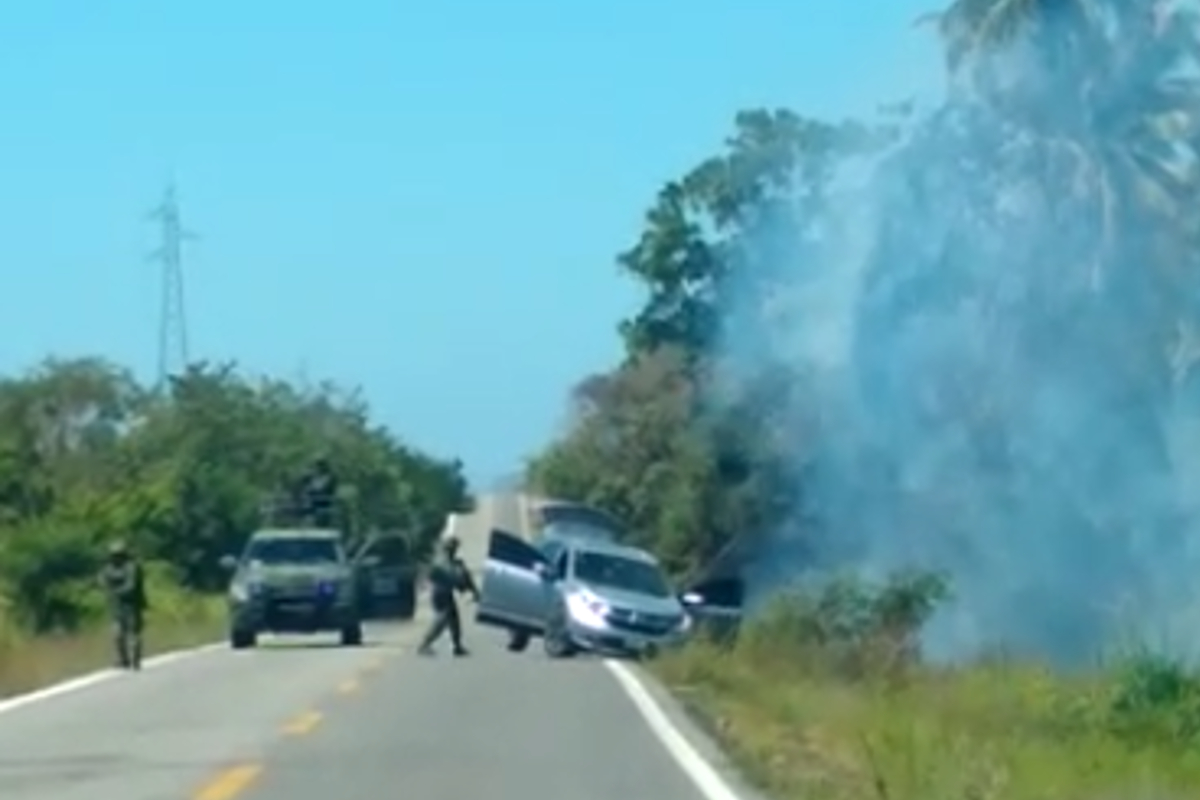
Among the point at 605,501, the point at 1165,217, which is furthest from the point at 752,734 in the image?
the point at 605,501

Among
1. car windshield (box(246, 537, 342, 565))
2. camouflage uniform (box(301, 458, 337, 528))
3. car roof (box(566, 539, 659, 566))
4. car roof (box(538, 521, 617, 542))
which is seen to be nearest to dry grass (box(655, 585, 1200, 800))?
car roof (box(566, 539, 659, 566))

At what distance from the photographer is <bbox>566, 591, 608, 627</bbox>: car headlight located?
155 ft

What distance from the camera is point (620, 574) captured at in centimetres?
4884

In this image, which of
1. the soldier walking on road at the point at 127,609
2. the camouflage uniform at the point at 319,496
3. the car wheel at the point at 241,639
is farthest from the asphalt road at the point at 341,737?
the camouflage uniform at the point at 319,496

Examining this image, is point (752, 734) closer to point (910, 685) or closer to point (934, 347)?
point (910, 685)

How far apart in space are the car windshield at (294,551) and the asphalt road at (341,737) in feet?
29.6

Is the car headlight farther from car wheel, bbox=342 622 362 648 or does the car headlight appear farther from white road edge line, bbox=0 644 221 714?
car wheel, bbox=342 622 362 648

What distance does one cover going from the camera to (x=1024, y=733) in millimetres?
28453

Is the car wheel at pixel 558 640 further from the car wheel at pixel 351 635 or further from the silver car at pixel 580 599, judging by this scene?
the car wheel at pixel 351 635

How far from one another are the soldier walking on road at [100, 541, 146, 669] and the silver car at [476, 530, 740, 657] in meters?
6.47

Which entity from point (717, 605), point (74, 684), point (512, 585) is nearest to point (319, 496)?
point (717, 605)

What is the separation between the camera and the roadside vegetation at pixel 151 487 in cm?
6062

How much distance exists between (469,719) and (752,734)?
293 centimetres

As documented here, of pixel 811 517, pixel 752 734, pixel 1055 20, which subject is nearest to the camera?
pixel 752 734
